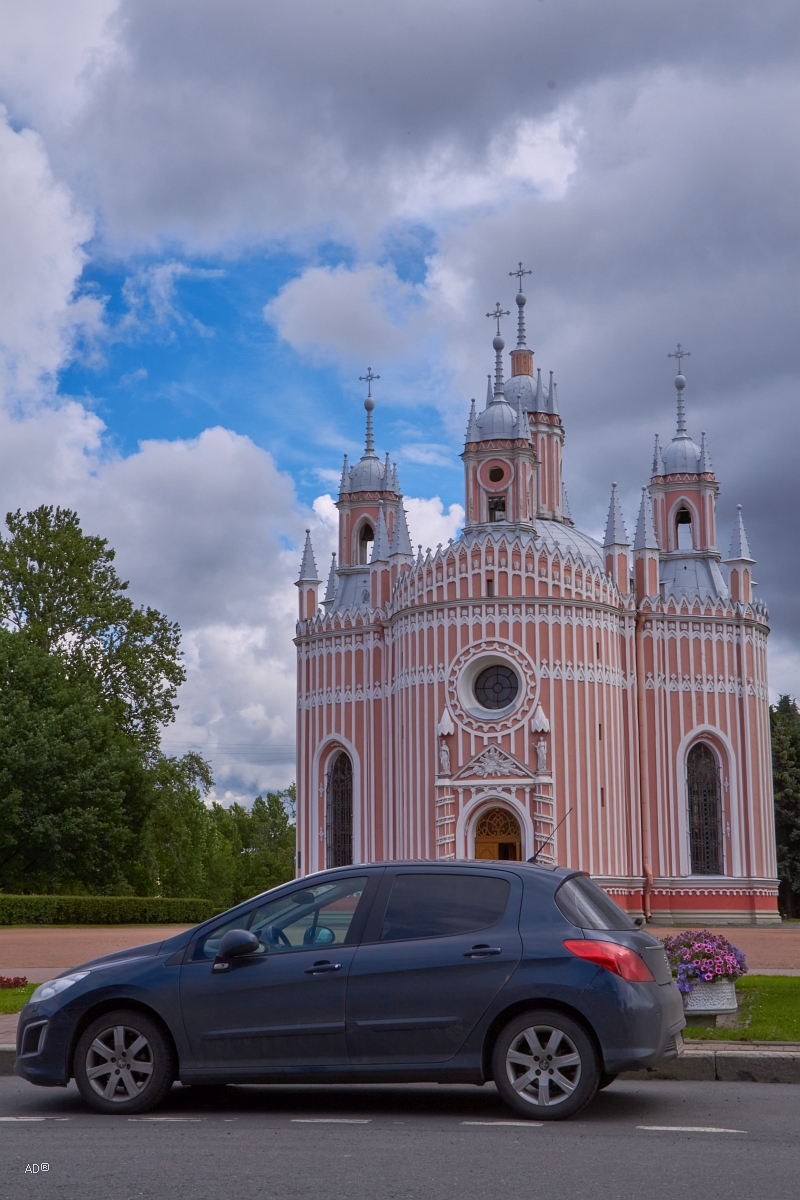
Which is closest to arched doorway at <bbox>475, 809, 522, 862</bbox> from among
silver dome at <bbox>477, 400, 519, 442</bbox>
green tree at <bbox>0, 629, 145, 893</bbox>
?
green tree at <bbox>0, 629, 145, 893</bbox>

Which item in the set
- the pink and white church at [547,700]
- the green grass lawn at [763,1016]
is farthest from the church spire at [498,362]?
the green grass lawn at [763,1016]

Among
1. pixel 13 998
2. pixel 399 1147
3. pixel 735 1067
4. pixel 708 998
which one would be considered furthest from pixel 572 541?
pixel 399 1147

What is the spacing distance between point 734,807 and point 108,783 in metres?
20.1

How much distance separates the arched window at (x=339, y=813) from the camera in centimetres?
4581

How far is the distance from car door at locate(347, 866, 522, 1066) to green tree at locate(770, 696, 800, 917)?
48597 millimetres

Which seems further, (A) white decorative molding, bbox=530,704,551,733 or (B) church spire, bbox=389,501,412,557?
(B) church spire, bbox=389,501,412,557

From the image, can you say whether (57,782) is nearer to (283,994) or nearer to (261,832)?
(283,994)

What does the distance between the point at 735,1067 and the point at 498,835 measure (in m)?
30.6

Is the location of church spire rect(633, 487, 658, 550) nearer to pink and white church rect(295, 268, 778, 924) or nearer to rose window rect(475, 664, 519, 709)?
pink and white church rect(295, 268, 778, 924)

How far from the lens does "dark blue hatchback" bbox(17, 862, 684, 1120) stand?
8.97 m

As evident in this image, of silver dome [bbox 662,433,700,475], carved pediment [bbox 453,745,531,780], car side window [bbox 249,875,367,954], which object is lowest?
car side window [bbox 249,875,367,954]

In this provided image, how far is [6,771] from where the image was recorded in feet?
139

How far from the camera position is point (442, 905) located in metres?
9.50

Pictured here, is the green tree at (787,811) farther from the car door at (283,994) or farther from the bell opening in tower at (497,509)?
the car door at (283,994)
